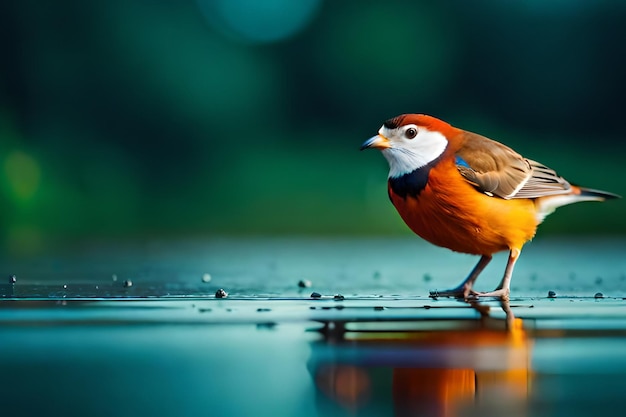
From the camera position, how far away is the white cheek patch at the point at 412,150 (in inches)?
145

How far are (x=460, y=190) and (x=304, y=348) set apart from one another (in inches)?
56.6

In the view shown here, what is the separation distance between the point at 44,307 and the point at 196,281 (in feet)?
3.58

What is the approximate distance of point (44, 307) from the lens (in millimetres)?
2895

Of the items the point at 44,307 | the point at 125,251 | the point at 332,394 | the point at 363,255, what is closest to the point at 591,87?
the point at 363,255

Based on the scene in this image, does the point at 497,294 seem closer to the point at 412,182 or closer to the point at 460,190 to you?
the point at 460,190

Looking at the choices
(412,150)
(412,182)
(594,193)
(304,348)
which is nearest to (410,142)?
(412,150)

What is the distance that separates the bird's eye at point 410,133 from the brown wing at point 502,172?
192 millimetres

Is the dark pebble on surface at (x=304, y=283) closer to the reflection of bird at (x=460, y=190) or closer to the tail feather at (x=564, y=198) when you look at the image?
the reflection of bird at (x=460, y=190)

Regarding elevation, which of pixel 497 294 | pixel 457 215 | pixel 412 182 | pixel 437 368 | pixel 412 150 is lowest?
pixel 437 368

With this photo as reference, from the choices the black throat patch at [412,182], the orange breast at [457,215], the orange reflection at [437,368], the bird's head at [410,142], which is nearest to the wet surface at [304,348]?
the orange reflection at [437,368]

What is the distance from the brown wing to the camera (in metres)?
3.67

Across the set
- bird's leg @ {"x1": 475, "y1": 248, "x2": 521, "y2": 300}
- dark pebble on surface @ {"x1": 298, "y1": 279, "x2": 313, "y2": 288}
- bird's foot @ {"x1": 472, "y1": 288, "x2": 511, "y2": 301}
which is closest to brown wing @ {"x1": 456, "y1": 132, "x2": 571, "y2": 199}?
bird's leg @ {"x1": 475, "y1": 248, "x2": 521, "y2": 300}

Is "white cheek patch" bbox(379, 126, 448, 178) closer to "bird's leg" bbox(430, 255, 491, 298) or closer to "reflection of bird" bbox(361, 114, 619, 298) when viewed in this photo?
"reflection of bird" bbox(361, 114, 619, 298)

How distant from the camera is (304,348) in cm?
227
